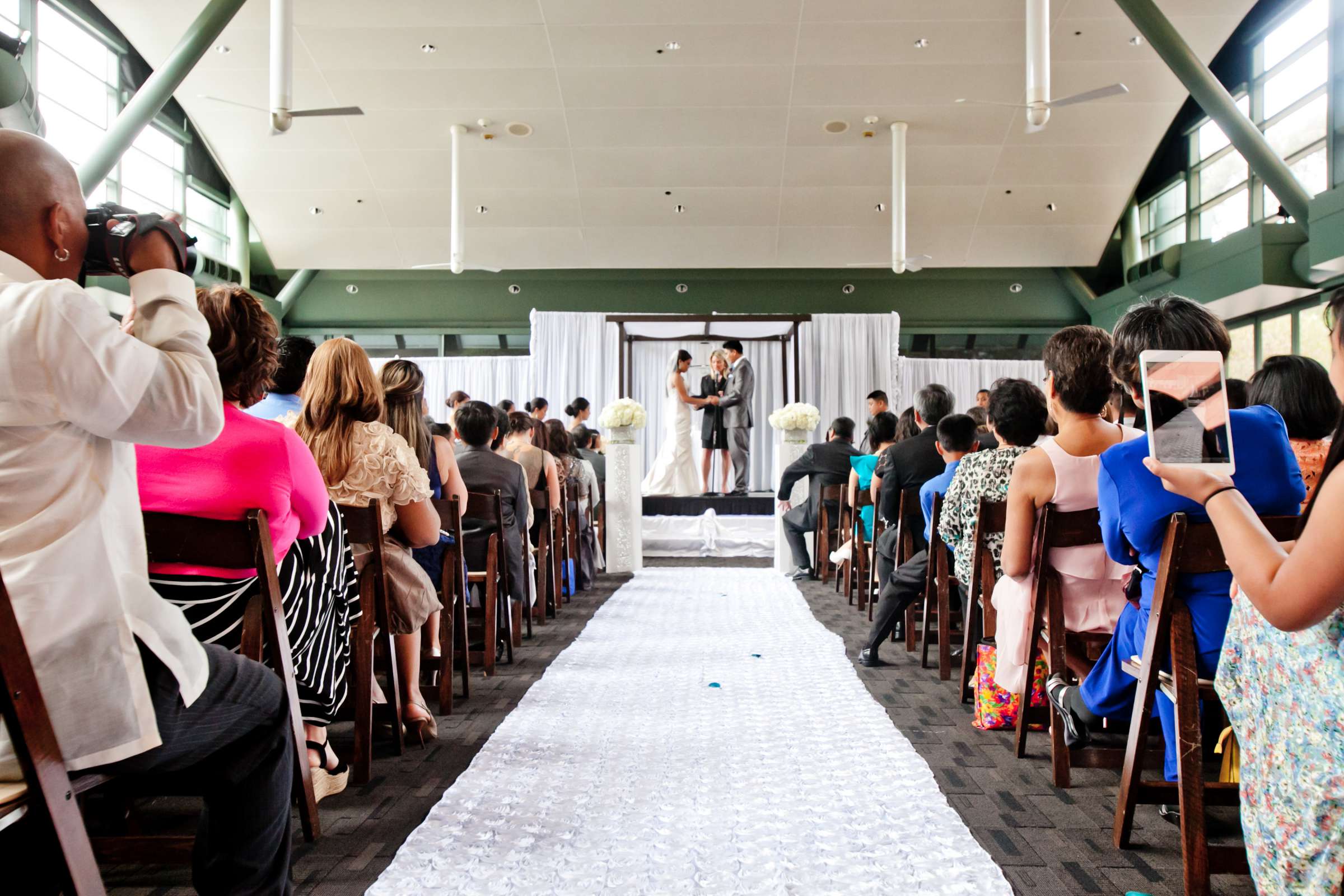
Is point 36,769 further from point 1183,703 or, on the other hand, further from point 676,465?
point 676,465

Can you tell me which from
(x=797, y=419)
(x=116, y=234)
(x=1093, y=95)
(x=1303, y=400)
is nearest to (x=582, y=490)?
(x=797, y=419)

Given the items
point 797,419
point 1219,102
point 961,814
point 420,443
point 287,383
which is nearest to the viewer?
point 961,814

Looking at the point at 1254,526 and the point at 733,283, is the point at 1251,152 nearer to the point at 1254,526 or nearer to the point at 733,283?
the point at 733,283

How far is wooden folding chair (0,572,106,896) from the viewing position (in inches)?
38.7

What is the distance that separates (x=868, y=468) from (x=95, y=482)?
483 cm

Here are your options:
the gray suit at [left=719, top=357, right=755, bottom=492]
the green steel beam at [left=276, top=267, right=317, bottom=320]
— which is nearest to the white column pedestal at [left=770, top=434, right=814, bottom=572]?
the gray suit at [left=719, top=357, right=755, bottom=492]

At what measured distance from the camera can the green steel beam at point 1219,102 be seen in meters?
7.96

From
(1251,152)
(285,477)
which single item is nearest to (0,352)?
(285,477)

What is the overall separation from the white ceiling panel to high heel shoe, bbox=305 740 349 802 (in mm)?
7596

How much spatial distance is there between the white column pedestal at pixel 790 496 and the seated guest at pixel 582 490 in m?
1.46

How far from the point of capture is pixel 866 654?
12.7 ft

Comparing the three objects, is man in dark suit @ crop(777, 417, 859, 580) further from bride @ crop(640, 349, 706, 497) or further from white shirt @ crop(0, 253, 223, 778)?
white shirt @ crop(0, 253, 223, 778)

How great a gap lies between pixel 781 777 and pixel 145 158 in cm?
1056

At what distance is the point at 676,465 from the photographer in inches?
389
